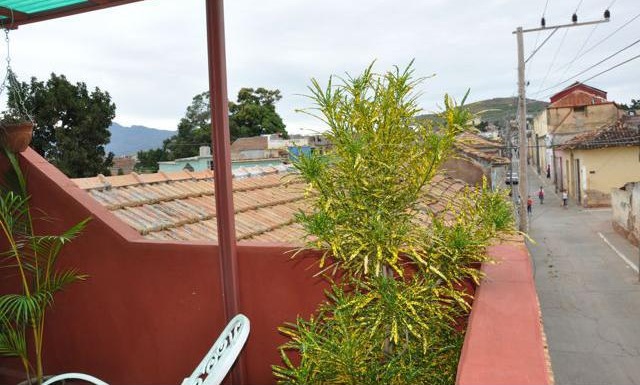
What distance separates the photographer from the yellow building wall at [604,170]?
52.1 ft

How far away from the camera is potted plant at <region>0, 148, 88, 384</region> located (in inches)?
92.6

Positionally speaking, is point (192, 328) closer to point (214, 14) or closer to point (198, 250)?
point (198, 250)

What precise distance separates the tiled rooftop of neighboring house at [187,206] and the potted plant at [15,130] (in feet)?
2.12

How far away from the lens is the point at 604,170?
16.8 meters

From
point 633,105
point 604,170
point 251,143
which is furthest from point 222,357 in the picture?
point 633,105

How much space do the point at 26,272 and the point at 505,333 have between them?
2.77 meters

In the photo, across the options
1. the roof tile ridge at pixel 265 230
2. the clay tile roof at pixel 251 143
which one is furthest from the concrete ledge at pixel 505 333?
the clay tile roof at pixel 251 143

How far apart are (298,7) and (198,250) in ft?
4.83

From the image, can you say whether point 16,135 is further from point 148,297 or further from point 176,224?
point 148,297

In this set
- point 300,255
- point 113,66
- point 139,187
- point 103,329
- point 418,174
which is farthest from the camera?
point 113,66

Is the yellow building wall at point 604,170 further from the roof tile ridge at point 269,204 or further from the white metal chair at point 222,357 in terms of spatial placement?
the white metal chair at point 222,357

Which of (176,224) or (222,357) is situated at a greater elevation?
(176,224)

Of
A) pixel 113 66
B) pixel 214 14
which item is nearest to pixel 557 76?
pixel 113 66

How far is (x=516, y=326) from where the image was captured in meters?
1.30
